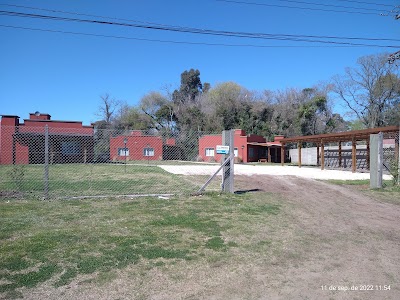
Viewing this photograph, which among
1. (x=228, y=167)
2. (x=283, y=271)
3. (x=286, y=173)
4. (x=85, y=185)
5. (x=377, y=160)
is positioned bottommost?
(x=283, y=271)

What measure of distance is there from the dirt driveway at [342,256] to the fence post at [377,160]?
438 centimetres

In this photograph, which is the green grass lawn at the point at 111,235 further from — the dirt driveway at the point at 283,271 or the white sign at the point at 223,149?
the white sign at the point at 223,149

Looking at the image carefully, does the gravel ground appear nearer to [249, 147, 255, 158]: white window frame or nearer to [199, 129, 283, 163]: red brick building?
[199, 129, 283, 163]: red brick building

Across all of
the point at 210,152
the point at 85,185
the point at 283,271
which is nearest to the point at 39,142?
the point at 85,185

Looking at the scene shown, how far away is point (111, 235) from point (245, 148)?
37.6 metres

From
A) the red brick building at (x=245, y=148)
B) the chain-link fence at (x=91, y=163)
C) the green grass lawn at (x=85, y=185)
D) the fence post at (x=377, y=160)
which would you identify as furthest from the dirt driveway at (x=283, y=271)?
the red brick building at (x=245, y=148)

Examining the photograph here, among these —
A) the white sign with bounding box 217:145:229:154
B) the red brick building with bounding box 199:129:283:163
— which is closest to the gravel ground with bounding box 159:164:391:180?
the white sign with bounding box 217:145:229:154

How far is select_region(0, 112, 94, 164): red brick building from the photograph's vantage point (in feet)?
65.9

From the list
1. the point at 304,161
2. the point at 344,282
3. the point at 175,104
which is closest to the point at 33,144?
the point at 344,282

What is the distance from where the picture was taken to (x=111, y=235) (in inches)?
204

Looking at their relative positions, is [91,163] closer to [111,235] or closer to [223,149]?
[223,149]

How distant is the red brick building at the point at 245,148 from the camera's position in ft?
138

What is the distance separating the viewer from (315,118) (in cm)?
5528

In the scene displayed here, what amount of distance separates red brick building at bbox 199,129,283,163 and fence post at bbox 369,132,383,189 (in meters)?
28.3
